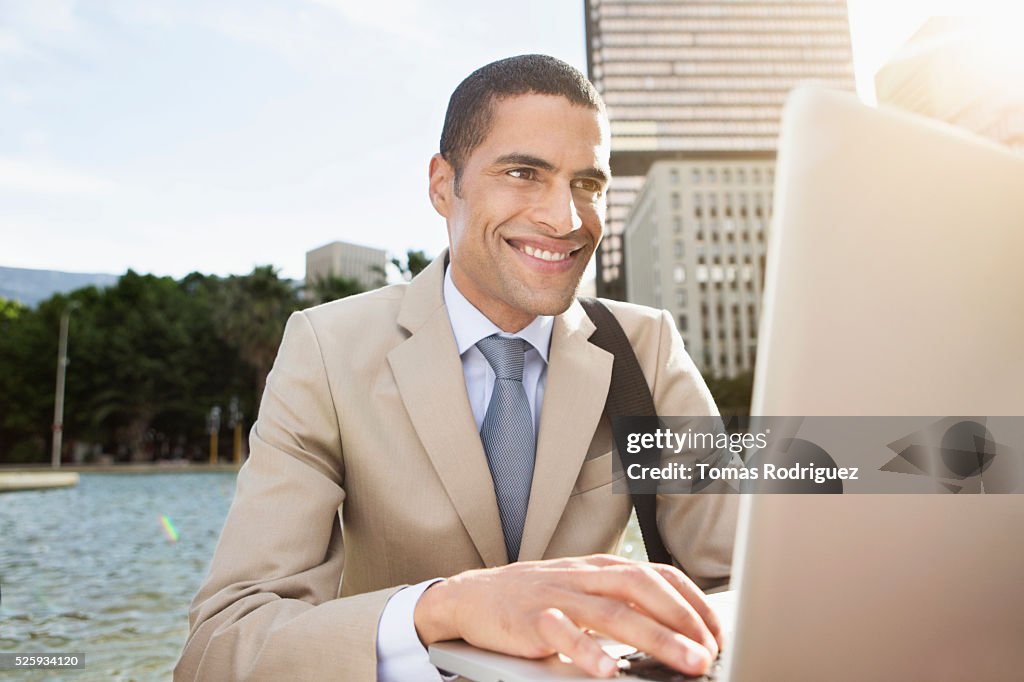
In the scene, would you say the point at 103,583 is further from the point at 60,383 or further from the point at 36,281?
the point at 36,281

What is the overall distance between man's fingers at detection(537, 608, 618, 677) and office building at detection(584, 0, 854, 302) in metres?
85.6

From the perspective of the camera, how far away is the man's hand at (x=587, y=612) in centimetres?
62

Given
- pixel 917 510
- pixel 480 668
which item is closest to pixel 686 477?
pixel 480 668

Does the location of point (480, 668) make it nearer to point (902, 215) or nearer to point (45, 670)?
point (902, 215)

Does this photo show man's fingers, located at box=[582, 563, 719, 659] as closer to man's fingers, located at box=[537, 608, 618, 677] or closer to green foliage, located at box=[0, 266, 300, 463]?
man's fingers, located at box=[537, 608, 618, 677]

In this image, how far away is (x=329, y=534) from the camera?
1.16 meters

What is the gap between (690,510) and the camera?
1.42 metres

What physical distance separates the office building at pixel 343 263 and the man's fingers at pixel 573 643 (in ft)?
117

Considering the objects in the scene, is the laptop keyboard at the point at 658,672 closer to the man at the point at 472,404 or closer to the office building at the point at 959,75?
the man at the point at 472,404

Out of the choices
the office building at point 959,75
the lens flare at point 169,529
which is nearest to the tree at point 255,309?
the lens flare at point 169,529

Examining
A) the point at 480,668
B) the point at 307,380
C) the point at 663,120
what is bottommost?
the point at 480,668

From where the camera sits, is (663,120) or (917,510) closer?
(917,510)

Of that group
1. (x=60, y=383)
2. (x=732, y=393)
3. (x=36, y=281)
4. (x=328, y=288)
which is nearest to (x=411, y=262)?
(x=328, y=288)

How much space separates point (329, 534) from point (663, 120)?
88.7 m
